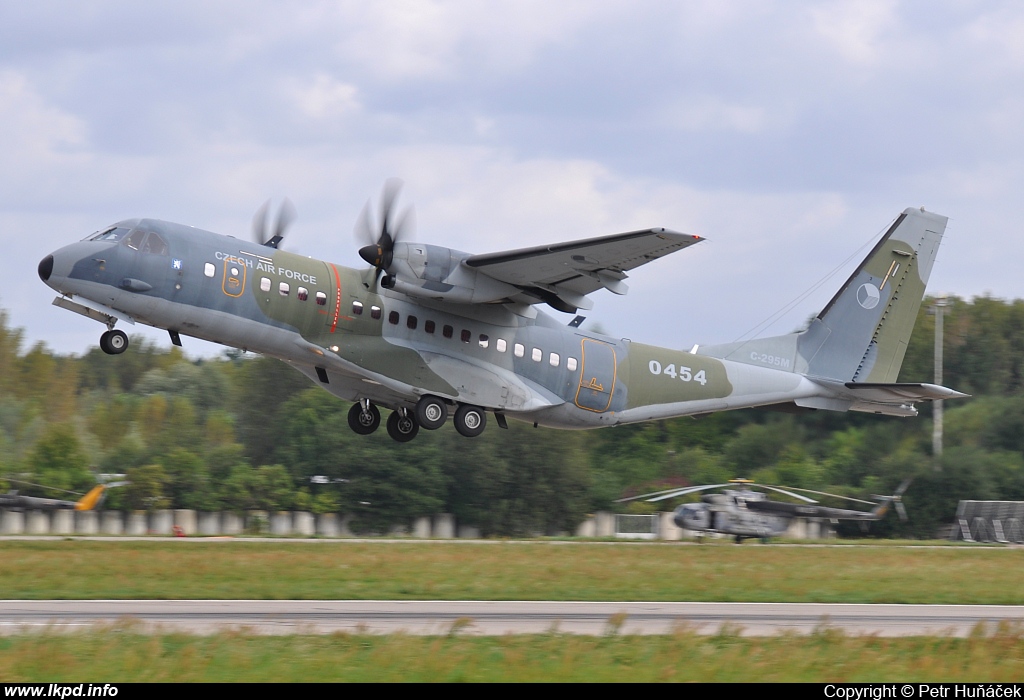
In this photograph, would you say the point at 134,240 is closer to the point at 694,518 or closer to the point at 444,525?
the point at 694,518

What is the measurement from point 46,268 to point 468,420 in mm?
8684

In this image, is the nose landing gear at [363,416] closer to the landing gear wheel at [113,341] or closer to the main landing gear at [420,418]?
the main landing gear at [420,418]

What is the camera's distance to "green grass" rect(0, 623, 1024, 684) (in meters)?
10.5

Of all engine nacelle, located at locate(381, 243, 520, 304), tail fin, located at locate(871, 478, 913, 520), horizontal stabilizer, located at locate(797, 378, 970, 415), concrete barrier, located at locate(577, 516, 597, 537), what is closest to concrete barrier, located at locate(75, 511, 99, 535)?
concrete barrier, located at locate(577, 516, 597, 537)

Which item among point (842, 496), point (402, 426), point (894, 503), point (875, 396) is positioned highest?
point (875, 396)

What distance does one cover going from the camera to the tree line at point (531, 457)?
35812mm

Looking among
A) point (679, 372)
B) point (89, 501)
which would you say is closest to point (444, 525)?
point (89, 501)

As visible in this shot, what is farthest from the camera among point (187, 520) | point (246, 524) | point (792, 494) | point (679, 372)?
point (246, 524)

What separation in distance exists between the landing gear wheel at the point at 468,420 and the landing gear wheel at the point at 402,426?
1.40 meters

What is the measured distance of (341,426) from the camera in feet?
135

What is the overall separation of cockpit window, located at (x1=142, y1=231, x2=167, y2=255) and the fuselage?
2 centimetres

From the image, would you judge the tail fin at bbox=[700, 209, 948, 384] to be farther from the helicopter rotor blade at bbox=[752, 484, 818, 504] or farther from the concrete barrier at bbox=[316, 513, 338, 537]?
the concrete barrier at bbox=[316, 513, 338, 537]

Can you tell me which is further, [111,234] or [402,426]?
[402,426]

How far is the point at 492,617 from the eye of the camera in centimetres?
1456
